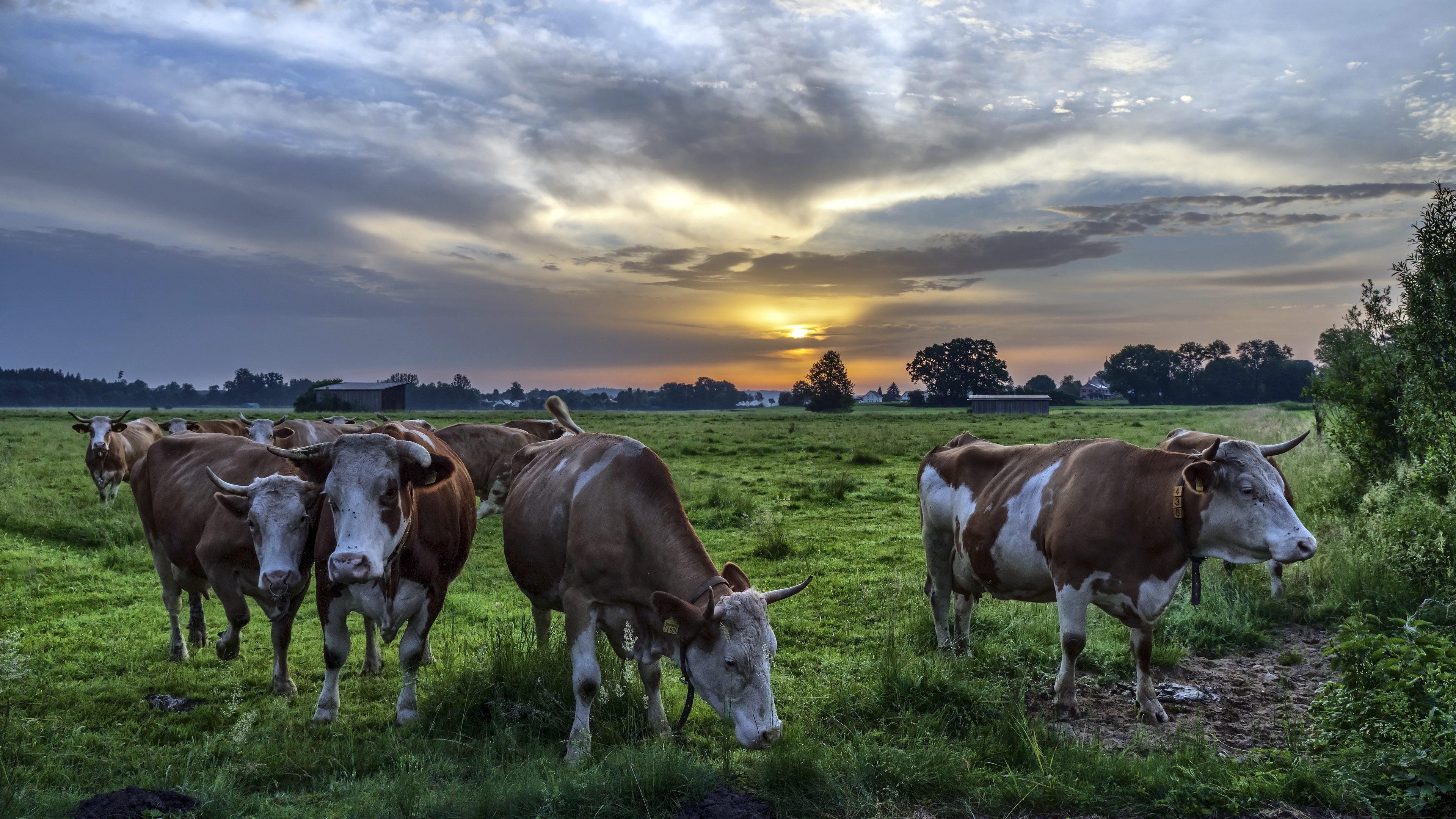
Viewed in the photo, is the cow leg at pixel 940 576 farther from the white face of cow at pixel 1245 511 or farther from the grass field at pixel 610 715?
the white face of cow at pixel 1245 511

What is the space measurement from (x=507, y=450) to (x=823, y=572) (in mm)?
7021

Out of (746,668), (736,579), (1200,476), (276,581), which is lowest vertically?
(746,668)

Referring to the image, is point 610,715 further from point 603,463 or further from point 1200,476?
point 1200,476

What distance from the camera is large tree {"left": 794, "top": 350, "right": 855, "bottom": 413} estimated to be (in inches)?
4043

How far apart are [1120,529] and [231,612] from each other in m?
7.27

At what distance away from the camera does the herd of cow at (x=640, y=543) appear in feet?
16.7

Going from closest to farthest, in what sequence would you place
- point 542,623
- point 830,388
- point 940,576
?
point 542,623, point 940,576, point 830,388

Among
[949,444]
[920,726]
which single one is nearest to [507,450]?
[949,444]

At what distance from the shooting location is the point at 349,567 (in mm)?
5090

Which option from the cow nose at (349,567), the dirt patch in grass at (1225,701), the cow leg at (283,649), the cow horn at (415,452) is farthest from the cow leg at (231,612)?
the dirt patch in grass at (1225,701)

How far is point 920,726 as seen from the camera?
5.49m

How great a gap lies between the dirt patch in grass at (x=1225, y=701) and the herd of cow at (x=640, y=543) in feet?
1.00

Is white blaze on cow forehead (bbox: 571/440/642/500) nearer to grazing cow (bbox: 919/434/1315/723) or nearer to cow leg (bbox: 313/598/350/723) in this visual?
cow leg (bbox: 313/598/350/723)

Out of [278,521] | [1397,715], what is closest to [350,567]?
[278,521]
